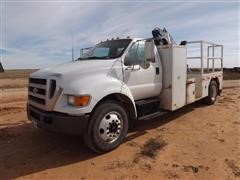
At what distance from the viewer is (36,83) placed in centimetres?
532

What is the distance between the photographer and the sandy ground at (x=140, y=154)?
14.0 feet

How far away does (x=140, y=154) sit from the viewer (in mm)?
4957

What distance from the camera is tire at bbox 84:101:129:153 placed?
4.82m

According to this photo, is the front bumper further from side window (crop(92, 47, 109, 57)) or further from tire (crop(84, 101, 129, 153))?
side window (crop(92, 47, 109, 57))

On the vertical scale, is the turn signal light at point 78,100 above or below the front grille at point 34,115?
above

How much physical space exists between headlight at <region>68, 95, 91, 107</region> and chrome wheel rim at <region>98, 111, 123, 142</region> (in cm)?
52

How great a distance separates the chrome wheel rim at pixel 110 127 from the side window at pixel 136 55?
4.15ft

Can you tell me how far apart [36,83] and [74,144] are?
1488mm

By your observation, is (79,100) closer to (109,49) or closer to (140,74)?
(140,74)

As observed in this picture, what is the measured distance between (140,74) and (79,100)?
1.94 m

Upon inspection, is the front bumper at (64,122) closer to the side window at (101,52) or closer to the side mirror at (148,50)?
the side window at (101,52)

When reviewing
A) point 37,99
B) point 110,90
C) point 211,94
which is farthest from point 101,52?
point 211,94

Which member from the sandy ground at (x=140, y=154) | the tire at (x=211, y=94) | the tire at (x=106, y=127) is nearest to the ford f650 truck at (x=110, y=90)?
the tire at (x=106, y=127)

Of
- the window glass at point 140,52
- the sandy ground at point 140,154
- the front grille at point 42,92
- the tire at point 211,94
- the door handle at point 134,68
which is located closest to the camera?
the sandy ground at point 140,154
